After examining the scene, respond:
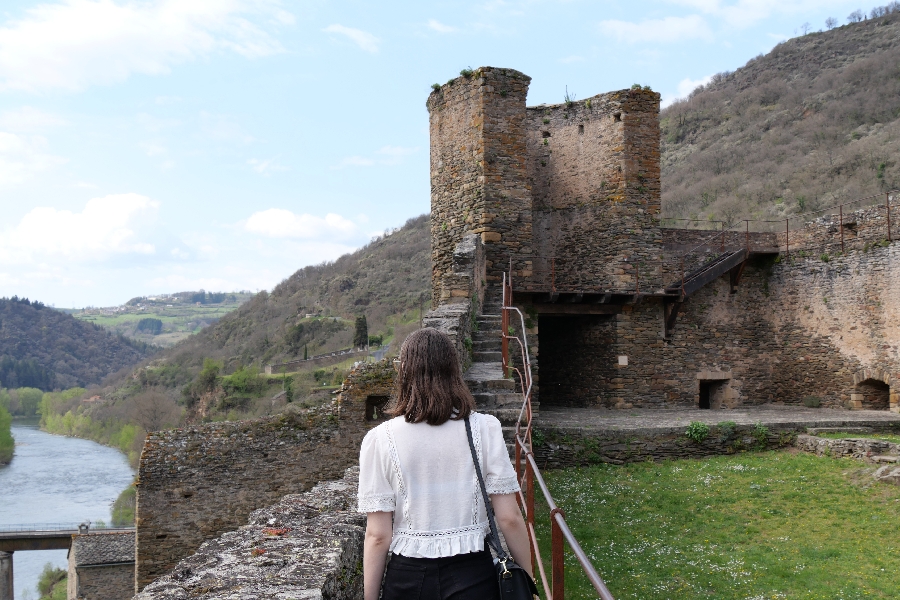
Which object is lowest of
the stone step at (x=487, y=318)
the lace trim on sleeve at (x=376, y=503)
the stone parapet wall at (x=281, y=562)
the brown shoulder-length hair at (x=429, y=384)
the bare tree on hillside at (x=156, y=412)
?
the bare tree on hillside at (x=156, y=412)

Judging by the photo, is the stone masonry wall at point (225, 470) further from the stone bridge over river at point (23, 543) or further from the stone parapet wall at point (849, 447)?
the stone bridge over river at point (23, 543)

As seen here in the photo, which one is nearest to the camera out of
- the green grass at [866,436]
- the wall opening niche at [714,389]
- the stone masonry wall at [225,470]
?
the stone masonry wall at [225,470]

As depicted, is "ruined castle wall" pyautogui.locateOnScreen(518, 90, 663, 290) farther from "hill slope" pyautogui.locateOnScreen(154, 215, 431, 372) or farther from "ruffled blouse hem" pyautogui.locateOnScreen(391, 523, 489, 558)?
"hill slope" pyautogui.locateOnScreen(154, 215, 431, 372)

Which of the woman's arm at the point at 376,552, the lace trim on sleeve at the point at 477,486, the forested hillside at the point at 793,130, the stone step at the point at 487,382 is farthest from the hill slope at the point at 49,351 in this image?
the lace trim on sleeve at the point at 477,486

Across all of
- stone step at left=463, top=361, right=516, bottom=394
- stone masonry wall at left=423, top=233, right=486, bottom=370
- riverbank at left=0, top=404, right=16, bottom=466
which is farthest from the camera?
riverbank at left=0, top=404, right=16, bottom=466

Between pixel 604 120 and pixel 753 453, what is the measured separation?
8448mm

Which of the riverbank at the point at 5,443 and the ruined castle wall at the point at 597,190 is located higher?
the ruined castle wall at the point at 597,190

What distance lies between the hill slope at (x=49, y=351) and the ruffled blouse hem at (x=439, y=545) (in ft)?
390

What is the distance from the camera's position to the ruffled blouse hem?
9.11ft

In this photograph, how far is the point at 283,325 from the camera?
238 ft

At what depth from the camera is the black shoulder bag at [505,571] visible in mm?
2633

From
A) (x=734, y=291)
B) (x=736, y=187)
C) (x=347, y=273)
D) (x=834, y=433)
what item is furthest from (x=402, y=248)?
(x=834, y=433)

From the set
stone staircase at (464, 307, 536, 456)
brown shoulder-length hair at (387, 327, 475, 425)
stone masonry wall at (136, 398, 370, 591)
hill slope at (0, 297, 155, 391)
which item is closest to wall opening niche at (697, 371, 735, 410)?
stone staircase at (464, 307, 536, 456)

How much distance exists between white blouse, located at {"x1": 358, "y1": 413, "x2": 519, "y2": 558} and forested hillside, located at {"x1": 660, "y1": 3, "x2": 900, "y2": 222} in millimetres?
35349
